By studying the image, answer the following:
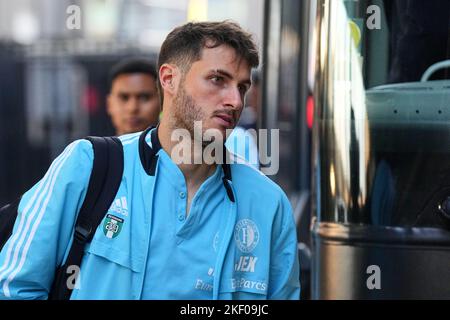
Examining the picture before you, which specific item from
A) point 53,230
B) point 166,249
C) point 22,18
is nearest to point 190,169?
point 166,249

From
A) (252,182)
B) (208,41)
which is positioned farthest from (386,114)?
(208,41)

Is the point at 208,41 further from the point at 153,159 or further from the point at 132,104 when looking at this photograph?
the point at 132,104

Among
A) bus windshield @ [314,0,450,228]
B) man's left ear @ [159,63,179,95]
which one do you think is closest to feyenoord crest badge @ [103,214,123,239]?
man's left ear @ [159,63,179,95]

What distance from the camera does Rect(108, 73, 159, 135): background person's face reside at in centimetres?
372

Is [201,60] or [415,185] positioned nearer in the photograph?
[201,60]

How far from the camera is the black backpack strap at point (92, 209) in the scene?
2.22 meters

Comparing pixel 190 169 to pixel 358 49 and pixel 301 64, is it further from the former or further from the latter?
pixel 301 64

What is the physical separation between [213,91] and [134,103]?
1463mm

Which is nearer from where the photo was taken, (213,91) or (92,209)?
(92,209)

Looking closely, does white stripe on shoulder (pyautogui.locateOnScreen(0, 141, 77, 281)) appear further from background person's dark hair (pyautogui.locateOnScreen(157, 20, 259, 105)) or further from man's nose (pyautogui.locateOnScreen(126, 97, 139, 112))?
man's nose (pyautogui.locateOnScreen(126, 97, 139, 112))

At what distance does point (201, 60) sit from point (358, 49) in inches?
22.9

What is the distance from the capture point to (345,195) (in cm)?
273

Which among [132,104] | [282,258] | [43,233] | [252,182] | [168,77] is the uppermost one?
[168,77]

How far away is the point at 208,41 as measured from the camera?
2.42m
